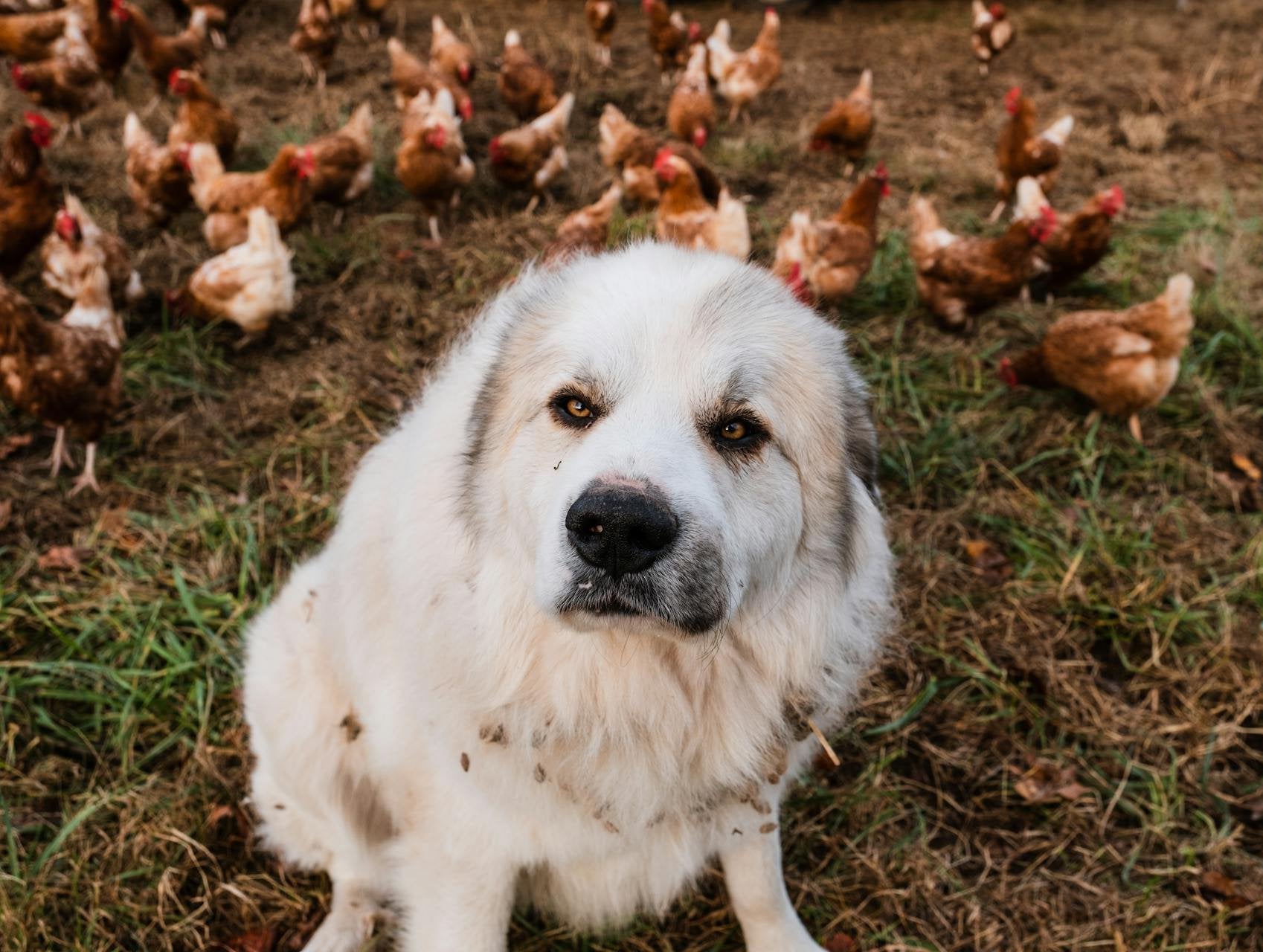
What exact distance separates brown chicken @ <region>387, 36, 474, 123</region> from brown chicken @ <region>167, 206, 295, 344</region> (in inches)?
99.6

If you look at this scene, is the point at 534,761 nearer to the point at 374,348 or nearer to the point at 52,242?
the point at 374,348

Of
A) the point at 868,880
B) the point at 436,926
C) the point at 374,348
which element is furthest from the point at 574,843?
the point at 374,348

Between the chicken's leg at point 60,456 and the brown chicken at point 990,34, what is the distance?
842cm

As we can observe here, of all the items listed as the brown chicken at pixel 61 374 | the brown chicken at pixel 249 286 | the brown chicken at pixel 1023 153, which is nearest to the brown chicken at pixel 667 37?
the brown chicken at pixel 1023 153

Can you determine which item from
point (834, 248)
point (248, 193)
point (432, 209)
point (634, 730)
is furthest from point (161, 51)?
point (634, 730)

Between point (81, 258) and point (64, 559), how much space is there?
6.14 feet

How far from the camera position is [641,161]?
248 inches

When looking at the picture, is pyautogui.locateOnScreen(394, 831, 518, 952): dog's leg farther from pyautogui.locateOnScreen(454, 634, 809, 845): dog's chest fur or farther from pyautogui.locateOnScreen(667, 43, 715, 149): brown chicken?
pyautogui.locateOnScreen(667, 43, 715, 149): brown chicken

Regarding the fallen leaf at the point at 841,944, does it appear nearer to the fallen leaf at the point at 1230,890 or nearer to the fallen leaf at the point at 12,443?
the fallen leaf at the point at 1230,890

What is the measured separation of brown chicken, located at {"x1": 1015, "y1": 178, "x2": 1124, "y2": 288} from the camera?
A: 5.29 meters

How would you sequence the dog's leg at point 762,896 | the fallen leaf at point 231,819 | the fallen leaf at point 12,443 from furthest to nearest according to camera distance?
1. the fallen leaf at point 12,443
2. the fallen leaf at point 231,819
3. the dog's leg at point 762,896

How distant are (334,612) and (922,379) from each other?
3.55 meters

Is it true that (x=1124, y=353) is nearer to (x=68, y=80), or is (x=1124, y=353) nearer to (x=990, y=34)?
(x=990, y=34)

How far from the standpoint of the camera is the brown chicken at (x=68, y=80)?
6863 millimetres
